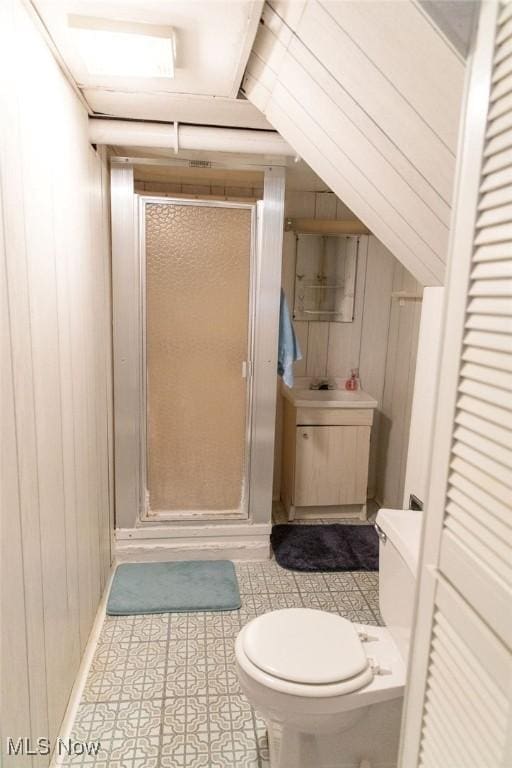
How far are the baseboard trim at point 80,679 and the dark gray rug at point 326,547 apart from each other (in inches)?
40.2

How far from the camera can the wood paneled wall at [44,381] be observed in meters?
1.13

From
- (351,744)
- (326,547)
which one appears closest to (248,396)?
(326,547)

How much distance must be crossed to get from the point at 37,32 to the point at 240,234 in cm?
137

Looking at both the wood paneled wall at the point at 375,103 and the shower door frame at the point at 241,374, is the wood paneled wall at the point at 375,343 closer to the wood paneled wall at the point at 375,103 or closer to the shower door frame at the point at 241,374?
the shower door frame at the point at 241,374

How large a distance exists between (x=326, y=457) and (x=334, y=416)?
0.28 m

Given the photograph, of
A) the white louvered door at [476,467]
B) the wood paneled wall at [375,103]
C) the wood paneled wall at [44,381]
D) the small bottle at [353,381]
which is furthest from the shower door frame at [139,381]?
the white louvered door at [476,467]

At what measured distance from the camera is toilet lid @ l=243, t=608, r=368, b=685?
1.39 m

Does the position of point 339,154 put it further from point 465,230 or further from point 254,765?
point 254,765

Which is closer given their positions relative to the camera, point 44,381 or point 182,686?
point 44,381

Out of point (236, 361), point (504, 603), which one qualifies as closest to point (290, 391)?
point (236, 361)

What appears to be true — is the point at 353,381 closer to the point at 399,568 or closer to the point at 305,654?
the point at 399,568

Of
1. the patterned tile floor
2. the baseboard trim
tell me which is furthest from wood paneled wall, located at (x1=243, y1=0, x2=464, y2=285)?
the baseboard trim

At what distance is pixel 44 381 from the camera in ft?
4.56

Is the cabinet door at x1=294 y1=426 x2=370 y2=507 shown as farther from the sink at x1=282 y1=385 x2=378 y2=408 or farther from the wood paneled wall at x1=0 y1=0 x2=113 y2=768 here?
the wood paneled wall at x1=0 y1=0 x2=113 y2=768
